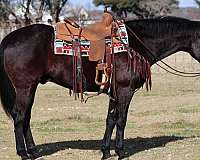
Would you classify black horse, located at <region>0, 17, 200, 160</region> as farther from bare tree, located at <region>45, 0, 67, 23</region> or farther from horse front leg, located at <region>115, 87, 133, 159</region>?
bare tree, located at <region>45, 0, 67, 23</region>

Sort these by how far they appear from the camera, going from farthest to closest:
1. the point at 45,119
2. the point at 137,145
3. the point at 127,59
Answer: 1. the point at 45,119
2. the point at 137,145
3. the point at 127,59

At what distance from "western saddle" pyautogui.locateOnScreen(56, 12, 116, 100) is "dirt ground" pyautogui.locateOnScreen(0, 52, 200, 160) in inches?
50.2

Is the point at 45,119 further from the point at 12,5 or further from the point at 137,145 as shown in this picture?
the point at 12,5

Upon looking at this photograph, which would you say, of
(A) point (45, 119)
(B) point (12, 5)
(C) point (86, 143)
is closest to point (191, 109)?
(A) point (45, 119)

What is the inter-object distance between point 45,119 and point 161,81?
8.76 meters

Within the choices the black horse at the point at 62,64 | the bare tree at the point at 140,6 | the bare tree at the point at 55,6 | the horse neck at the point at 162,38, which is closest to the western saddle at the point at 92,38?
the black horse at the point at 62,64

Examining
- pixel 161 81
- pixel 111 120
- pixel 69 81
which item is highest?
pixel 69 81

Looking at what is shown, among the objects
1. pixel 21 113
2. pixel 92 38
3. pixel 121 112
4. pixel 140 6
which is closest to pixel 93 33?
pixel 92 38

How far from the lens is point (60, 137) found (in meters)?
9.35

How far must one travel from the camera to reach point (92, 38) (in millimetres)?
7234

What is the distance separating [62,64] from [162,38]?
1525 mm

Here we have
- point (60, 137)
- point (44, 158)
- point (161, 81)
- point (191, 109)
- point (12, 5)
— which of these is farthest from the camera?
point (12, 5)

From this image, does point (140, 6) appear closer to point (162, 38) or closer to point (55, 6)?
point (55, 6)

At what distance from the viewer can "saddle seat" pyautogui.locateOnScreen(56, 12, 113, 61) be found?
7141 millimetres
